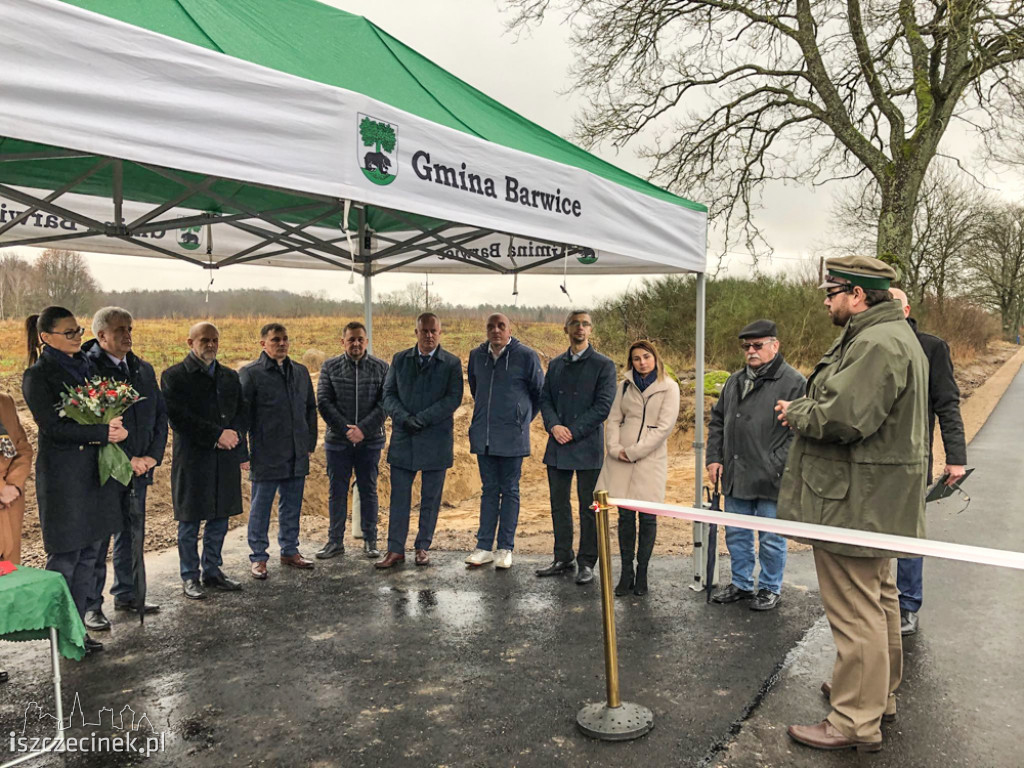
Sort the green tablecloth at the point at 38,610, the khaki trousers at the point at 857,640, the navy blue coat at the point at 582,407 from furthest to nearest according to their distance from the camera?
1. the navy blue coat at the point at 582,407
2. the khaki trousers at the point at 857,640
3. the green tablecloth at the point at 38,610

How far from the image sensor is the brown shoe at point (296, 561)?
18.7 ft

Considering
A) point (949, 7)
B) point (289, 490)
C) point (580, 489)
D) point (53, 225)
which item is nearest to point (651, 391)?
point (580, 489)

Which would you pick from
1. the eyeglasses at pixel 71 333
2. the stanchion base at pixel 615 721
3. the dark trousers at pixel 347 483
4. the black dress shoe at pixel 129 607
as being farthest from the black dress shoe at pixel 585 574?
the eyeglasses at pixel 71 333

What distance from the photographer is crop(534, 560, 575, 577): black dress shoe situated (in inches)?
219

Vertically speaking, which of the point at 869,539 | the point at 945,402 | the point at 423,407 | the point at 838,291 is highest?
the point at 838,291

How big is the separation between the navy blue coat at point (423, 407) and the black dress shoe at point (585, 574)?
1.20 metres

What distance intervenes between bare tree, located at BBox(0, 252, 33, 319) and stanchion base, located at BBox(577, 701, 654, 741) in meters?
12.4

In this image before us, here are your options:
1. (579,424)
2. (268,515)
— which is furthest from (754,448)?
(268,515)

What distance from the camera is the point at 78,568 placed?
4.03 m

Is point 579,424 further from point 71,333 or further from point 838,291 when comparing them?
point 71,333

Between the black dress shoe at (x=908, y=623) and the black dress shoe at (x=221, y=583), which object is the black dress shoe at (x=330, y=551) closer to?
the black dress shoe at (x=221, y=583)

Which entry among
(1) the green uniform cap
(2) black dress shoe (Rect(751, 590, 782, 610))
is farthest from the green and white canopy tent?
(2) black dress shoe (Rect(751, 590, 782, 610))

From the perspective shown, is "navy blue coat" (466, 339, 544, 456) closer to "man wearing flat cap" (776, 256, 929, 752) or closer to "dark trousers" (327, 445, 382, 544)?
"dark trousers" (327, 445, 382, 544)

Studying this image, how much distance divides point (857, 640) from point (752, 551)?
1927 millimetres
